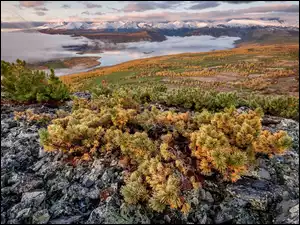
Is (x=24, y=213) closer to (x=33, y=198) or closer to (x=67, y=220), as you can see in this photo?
(x=33, y=198)

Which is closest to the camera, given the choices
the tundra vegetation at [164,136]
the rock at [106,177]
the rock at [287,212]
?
the rock at [287,212]

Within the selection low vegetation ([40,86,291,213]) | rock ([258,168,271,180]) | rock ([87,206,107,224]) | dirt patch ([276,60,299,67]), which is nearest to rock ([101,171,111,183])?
low vegetation ([40,86,291,213])

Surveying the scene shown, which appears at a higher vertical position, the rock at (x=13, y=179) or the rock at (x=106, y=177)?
the rock at (x=106, y=177)

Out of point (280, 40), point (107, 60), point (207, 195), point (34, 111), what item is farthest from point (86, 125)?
point (280, 40)

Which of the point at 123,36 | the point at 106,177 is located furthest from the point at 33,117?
the point at 123,36

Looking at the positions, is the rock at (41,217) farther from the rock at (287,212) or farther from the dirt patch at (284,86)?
the dirt patch at (284,86)

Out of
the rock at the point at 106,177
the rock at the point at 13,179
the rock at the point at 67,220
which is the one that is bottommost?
the rock at the point at 67,220

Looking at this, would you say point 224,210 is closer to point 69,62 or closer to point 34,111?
point 34,111

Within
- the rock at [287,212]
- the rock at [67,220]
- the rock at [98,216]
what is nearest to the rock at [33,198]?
the rock at [67,220]

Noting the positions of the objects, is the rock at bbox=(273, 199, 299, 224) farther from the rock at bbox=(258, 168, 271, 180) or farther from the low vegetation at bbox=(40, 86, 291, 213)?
the low vegetation at bbox=(40, 86, 291, 213)
